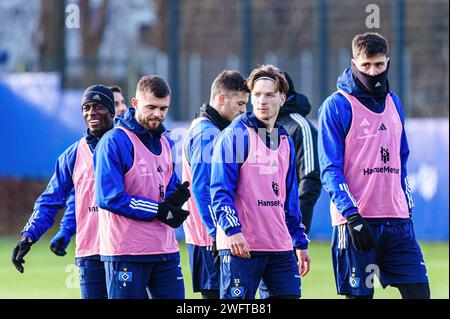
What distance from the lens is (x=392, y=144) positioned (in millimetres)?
8789

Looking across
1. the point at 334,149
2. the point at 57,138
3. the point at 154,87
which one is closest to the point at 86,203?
the point at 154,87

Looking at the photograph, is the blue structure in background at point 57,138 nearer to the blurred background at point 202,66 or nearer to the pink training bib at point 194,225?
the blurred background at point 202,66

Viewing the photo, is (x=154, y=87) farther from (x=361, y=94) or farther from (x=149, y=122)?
(x=361, y=94)

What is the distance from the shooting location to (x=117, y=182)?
8.27m

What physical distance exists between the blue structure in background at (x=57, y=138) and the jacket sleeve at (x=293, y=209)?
495 inches

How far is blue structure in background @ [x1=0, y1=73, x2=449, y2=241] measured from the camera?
2117 cm

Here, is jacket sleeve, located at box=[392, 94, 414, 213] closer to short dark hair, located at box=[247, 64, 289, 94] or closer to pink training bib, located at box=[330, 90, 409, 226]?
pink training bib, located at box=[330, 90, 409, 226]

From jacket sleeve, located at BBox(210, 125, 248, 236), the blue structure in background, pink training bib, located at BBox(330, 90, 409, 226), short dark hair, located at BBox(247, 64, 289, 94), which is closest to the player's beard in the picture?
jacket sleeve, located at BBox(210, 125, 248, 236)

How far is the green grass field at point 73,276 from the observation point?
14.3 metres

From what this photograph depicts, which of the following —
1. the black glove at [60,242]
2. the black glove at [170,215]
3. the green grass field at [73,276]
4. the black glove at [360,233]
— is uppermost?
the black glove at [170,215]

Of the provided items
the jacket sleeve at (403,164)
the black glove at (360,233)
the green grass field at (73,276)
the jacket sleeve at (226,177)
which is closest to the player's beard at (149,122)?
the jacket sleeve at (226,177)
